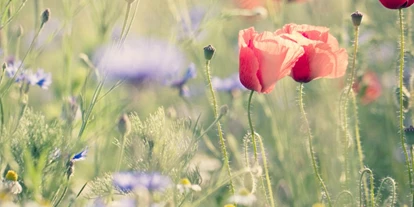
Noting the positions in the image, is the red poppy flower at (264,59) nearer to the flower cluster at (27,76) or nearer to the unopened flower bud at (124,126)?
the unopened flower bud at (124,126)

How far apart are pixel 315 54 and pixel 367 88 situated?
0.94 metres

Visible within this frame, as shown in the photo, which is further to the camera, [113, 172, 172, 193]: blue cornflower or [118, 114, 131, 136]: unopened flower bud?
[118, 114, 131, 136]: unopened flower bud

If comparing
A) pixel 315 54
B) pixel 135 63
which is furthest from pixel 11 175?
pixel 315 54

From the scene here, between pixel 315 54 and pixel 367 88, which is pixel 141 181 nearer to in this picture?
pixel 315 54

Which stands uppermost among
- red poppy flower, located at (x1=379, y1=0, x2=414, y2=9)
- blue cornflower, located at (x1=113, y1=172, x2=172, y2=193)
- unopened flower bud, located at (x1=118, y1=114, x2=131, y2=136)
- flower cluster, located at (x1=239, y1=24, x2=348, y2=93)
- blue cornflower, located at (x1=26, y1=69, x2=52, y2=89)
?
red poppy flower, located at (x1=379, y1=0, x2=414, y2=9)

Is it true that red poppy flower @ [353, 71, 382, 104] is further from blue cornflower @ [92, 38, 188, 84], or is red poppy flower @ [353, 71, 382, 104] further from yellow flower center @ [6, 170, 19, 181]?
yellow flower center @ [6, 170, 19, 181]

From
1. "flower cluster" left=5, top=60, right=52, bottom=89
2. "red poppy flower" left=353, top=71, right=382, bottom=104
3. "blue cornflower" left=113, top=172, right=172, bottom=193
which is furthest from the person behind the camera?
"red poppy flower" left=353, top=71, right=382, bottom=104

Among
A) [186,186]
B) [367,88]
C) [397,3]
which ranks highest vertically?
[397,3]

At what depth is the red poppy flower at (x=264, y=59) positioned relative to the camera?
1.51 m

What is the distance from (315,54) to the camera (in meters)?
1.56

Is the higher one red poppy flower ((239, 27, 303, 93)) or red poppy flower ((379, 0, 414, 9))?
red poppy flower ((379, 0, 414, 9))

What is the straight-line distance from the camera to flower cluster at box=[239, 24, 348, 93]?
4.96 ft

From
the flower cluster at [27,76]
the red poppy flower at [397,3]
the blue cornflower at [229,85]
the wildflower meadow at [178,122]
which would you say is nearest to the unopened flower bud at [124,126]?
the wildflower meadow at [178,122]

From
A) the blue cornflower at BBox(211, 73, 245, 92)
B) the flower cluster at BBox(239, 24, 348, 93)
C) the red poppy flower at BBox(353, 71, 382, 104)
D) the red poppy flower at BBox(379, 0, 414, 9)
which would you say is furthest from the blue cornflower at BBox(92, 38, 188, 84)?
the red poppy flower at BBox(353, 71, 382, 104)
